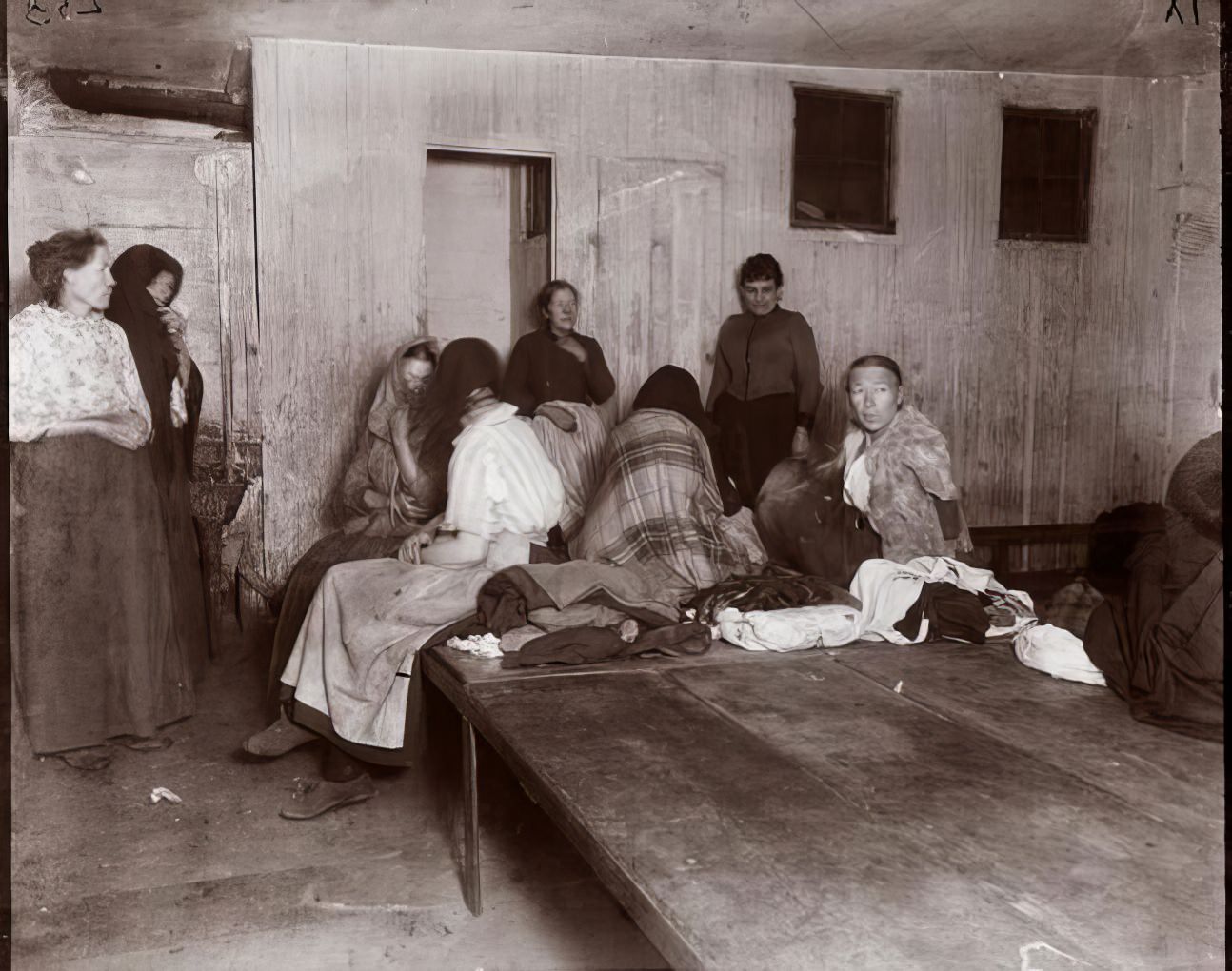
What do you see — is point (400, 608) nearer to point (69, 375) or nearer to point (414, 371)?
point (414, 371)

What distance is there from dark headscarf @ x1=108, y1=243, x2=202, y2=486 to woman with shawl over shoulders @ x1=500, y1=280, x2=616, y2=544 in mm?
1119

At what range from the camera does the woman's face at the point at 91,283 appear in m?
2.98

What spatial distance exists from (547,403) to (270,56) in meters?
1.44

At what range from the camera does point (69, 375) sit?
119 inches

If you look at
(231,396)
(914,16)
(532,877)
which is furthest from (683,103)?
(532,877)

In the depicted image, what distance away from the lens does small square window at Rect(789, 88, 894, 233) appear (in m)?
3.95

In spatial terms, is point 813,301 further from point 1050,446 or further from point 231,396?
point 231,396

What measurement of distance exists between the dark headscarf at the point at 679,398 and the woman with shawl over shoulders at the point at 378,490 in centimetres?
80

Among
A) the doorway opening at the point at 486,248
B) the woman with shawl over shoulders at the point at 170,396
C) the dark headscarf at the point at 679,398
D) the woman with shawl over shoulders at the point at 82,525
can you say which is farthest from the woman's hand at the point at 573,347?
the woman with shawl over shoulders at the point at 82,525

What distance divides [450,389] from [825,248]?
149cm

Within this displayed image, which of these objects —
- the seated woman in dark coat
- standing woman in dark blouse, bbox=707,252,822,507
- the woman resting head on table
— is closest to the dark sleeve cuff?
the woman resting head on table

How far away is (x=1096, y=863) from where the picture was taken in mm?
1709

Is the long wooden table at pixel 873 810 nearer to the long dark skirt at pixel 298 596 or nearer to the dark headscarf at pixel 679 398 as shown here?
the long dark skirt at pixel 298 596

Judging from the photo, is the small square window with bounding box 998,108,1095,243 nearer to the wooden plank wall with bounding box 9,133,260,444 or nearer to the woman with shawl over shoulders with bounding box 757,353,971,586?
the woman with shawl over shoulders with bounding box 757,353,971,586
